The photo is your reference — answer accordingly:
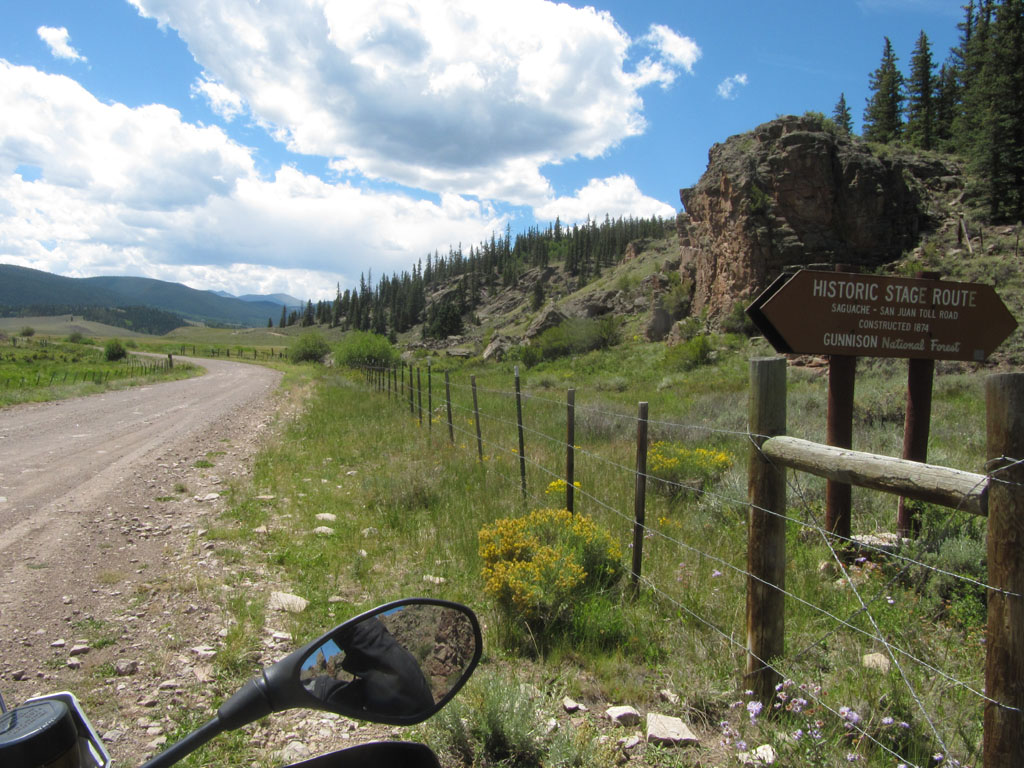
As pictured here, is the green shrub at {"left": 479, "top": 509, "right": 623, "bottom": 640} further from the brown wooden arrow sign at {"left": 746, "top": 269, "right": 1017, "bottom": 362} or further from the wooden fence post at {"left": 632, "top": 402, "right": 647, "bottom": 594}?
the brown wooden arrow sign at {"left": 746, "top": 269, "right": 1017, "bottom": 362}

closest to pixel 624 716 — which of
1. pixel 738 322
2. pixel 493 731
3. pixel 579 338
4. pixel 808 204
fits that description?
pixel 493 731

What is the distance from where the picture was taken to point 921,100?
58.8 m

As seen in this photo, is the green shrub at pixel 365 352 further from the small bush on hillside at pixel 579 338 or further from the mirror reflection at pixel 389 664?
the mirror reflection at pixel 389 664

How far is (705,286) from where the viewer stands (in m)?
38.8

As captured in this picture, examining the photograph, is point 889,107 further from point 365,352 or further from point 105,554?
point 105,554

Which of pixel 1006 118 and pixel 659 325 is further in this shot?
pixel 659 325

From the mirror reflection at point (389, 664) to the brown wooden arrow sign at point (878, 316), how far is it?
4402 millimetres

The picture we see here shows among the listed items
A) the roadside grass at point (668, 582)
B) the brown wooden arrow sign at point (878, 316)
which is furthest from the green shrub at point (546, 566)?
the brown wooden arrow sign at point (878, 316)

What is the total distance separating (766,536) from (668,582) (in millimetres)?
1656

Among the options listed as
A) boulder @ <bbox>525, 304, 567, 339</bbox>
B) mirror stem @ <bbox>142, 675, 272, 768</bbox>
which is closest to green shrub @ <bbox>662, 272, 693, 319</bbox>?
boulder @ <bbox>525, 304, 567, 339</bbox>

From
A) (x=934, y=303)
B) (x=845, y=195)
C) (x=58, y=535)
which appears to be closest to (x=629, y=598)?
(x=934, y=303)

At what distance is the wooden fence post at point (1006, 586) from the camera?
203 cm

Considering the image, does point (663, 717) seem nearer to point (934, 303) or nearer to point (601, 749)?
point (601, 749)

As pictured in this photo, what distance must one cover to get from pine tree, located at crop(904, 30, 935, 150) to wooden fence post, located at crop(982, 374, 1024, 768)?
66.2m
